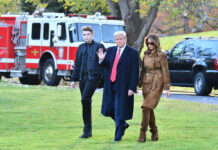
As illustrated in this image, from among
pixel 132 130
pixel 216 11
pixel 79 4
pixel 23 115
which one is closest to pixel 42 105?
pixel 23 115

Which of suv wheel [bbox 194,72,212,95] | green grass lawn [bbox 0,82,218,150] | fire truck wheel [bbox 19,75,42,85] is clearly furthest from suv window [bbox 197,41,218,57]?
fire truck wheel [bbox 19,75,42,85]

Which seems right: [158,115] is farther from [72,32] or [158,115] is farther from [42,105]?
[72,32]

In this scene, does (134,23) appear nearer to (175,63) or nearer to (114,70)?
(175,63)

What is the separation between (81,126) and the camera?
498 inches

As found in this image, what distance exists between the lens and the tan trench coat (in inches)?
407

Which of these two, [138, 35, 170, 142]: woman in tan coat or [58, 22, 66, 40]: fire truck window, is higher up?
[58, 22, 66, 40]: fire truck window

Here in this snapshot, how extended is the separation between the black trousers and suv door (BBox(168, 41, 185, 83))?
12113 millimetres

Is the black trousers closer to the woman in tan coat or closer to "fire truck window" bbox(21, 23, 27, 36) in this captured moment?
the woman in tan coat

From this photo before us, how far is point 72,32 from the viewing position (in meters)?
25.7

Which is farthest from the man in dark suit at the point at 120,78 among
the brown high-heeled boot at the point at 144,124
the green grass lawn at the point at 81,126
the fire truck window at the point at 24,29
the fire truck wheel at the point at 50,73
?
the fire truck window at the point at 24,29

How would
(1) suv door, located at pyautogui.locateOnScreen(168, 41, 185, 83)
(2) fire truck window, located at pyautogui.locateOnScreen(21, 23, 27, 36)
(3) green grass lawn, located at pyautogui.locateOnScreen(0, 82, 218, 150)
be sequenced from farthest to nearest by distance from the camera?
(2) fire truck window, located at pyautogui.locateOnScreen(21, 23, 27, 36), (1) suv door, located at pyautogui.locateOnScreen(168, 41, 185, 83), (3) green grass lawn, located at pyautogui.locateOnScreen(0, 82, 218, 150)

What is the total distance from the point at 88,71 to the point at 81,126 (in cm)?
204

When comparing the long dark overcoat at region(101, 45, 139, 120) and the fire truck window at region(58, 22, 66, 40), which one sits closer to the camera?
the long dark overcoat at region(101, 45, 139, 120)

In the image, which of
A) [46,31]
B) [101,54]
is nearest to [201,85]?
[46,31]
